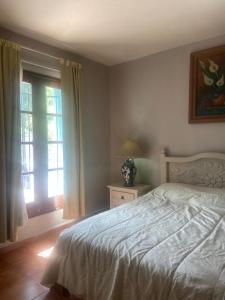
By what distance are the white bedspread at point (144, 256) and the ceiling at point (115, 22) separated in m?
1.90

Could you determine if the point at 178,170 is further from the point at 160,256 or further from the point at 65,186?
the point at 160,256

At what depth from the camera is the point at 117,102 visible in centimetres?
384

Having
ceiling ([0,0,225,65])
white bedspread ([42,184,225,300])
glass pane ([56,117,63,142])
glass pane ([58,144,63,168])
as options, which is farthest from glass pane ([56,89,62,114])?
white bedspread ([42,184,225,300])

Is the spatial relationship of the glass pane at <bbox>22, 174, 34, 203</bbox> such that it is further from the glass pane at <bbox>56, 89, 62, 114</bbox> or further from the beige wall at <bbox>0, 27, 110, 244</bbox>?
the glass pane at <bbox>56, 89, 62, 114</bbox>

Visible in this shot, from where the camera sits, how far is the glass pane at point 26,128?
284cm

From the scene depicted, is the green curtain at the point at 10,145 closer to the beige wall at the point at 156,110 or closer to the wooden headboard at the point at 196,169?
the beige wall at the point at 156,110

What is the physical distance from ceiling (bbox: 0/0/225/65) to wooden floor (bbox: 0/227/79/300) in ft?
8.08

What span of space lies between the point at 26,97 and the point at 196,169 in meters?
2.27

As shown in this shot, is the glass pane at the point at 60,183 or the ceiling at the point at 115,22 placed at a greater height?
the ceiling at the point at 115,22

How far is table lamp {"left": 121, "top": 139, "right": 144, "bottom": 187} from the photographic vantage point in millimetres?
3283

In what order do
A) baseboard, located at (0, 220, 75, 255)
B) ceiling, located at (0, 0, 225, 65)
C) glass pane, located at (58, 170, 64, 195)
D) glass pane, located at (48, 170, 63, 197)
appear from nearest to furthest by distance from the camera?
1. ceiling, located at (0, 0, 225, 65)
2. baseboard, located at (0, 220, 75, 255)
3. glass pane, located at (48, 170, 63, 197)
4. glass pane, located at (58, 170, 64, 195)

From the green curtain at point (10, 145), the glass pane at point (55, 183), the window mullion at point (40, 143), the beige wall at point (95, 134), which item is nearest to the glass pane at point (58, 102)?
the window mullion at point (40, 143)

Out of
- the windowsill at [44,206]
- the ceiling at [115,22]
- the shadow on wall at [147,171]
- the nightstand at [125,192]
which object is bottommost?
the windowsill at [44,206]

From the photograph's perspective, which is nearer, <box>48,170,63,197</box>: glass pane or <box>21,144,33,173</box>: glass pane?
<box>21,144,33,173</box>: glass pane
